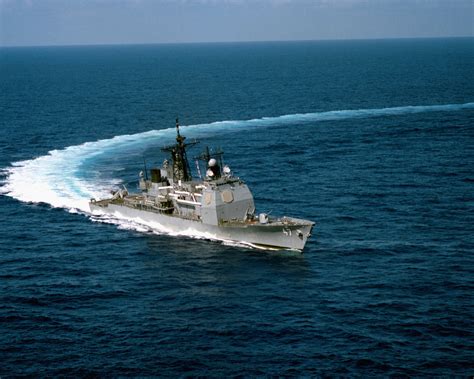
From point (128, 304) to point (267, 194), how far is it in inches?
1409

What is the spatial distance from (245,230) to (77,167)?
45.3 m

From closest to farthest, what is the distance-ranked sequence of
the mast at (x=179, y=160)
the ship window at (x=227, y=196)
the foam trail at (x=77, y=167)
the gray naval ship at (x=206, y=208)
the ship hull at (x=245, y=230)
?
the ship hull at (x=245, y=230) → the gray naval ship at (x=206, y=208) → the ship window at (x=227, y=196) → the mast at (x=179, y=160) → the foam trail at (x=77, y=167)

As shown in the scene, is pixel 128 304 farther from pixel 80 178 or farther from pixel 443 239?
pixel 80 178

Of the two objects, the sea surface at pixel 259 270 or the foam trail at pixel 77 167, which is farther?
the foam trail at pixel 77 167

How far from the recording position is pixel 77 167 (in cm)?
10650

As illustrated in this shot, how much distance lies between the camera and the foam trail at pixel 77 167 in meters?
91.3

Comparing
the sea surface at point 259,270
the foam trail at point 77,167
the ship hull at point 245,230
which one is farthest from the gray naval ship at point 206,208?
the foam trail at point 77,167

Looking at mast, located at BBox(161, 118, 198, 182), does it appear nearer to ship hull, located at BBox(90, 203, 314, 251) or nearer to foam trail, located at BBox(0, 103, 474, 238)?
ship hull, located at BBox(90, 203, 314, 251)

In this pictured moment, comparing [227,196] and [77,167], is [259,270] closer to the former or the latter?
[227,196]

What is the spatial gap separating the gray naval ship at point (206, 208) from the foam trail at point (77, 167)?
9.81ft

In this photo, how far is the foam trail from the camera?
9131 centimetres

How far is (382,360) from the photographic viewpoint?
46.3m

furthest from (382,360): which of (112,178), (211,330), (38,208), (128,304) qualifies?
(112,178)

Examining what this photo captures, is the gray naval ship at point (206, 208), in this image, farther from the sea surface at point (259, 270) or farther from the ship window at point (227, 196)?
the sea surface at point (259, 270)
